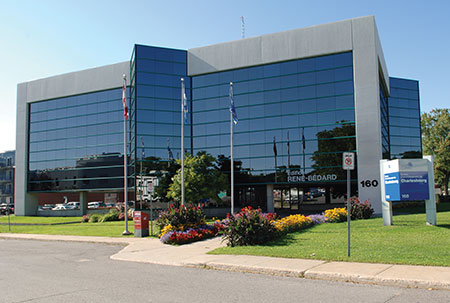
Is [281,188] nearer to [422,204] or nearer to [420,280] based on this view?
[422,204]

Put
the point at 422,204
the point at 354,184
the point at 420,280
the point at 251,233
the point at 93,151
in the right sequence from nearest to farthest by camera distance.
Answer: the point at 420,280
the point at 251,233
the point at 354,184
the point at 422,204
the point at 93,151

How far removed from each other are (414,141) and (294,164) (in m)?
23.4

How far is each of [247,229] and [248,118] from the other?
26.2 m

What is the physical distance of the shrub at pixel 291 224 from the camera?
18.0 meters

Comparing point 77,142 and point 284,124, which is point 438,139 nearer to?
point 284,124

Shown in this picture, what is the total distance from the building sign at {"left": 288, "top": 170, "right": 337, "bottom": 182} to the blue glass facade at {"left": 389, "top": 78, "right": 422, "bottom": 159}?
17.9m

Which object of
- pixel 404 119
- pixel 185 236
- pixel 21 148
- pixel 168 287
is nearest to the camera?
pixel 168 287

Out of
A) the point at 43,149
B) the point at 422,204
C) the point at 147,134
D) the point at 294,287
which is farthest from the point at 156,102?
the point at 294,287

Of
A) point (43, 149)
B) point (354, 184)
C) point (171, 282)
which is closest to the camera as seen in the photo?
point (171, 282)

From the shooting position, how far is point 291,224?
19.3m

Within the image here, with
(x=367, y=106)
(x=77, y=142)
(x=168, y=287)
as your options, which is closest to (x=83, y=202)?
(x=77, y=142)

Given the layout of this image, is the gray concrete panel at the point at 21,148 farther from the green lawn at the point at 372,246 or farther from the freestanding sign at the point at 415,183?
the freestanding sign at the point at 415,183

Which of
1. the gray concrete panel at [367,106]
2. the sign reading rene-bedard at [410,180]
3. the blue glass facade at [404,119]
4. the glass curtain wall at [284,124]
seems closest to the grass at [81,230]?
the sign reading rene-bedard at [410,180]

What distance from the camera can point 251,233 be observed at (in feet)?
51.9
